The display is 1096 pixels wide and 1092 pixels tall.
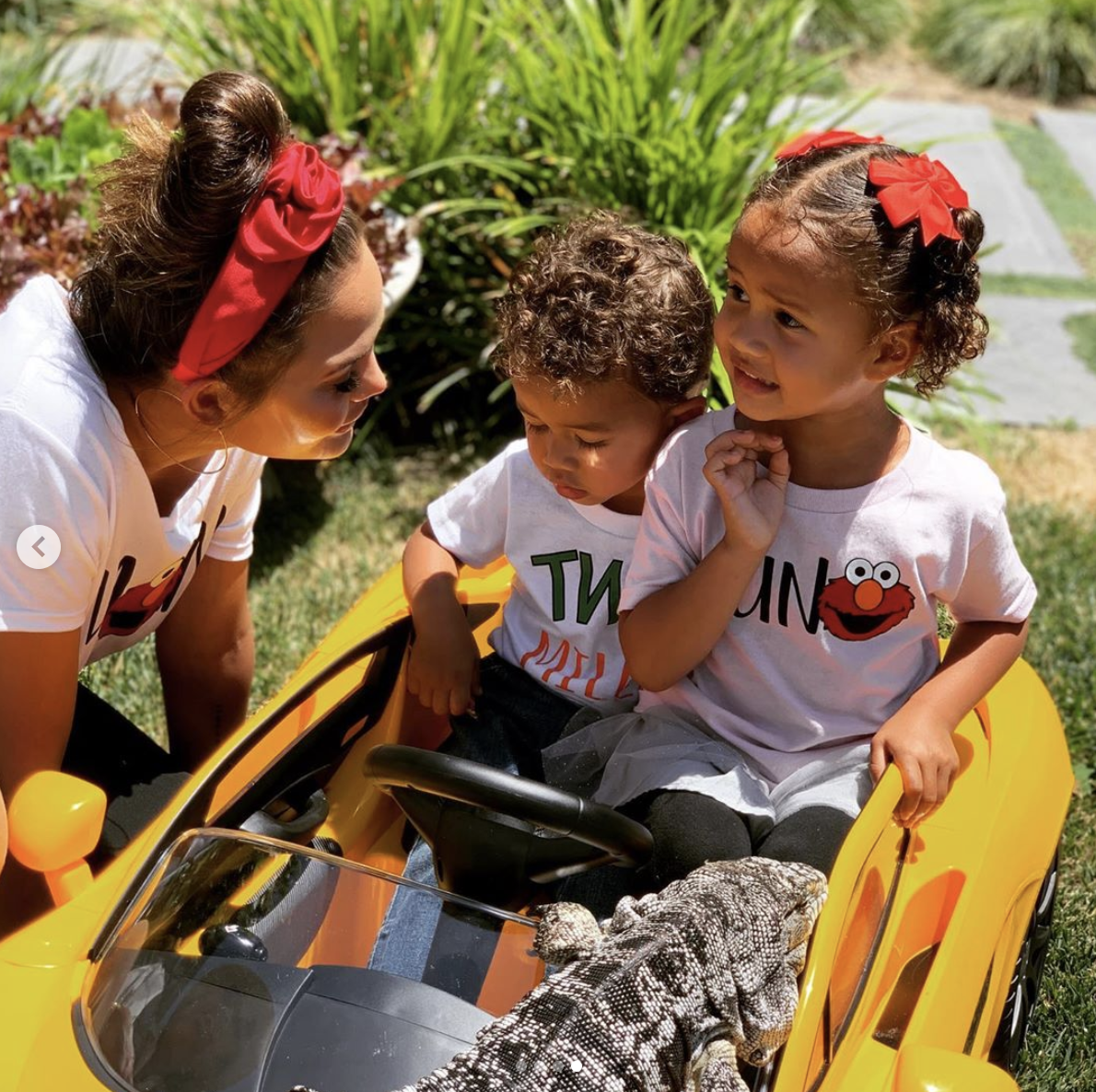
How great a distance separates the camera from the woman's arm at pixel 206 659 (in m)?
2.58

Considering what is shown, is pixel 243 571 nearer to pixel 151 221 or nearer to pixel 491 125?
pixel 151 221

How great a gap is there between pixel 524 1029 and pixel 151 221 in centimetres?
118

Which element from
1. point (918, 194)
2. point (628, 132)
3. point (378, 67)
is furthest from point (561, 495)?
point (378, 67)

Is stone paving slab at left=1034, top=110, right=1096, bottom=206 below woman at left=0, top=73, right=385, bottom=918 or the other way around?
below

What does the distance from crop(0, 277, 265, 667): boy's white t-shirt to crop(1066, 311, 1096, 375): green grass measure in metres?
4.15

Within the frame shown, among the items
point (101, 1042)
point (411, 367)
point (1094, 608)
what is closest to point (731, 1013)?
point (101, 1042)

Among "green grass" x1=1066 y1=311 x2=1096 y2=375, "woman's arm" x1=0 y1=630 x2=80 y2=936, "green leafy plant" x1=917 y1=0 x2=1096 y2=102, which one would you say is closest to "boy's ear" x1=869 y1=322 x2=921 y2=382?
"woman's arm" x1=0 y1=630 x2=80 y2=936

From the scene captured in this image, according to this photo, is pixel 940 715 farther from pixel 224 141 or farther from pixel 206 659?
pixel 206 659

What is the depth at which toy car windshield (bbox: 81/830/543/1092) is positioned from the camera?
1478mm

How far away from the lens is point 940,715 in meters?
1.98

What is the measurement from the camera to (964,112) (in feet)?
24.4

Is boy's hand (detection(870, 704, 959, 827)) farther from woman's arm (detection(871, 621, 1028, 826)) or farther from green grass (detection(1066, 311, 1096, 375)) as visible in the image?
green grass (detection(1066, 311, 1096, 375))

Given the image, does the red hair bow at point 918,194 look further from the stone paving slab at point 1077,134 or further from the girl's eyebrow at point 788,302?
the stone paving slab at point 1077,134

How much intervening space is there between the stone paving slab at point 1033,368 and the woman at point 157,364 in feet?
9.94
